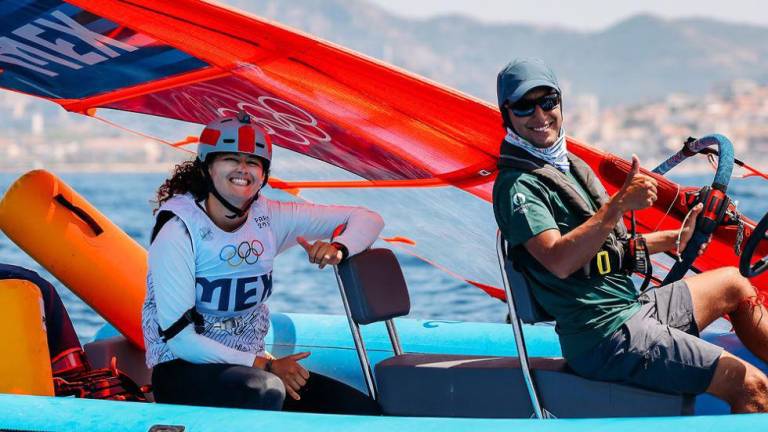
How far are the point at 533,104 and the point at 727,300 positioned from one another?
976mm

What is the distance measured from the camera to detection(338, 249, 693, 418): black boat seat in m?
3.61

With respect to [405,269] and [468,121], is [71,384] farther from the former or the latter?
[405,269]

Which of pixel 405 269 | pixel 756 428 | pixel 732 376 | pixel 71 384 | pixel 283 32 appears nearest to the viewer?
pixel 756 428

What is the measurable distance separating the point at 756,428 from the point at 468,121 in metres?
1.41

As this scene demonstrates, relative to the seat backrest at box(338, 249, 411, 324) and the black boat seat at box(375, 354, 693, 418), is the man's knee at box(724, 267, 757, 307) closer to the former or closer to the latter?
the black boat seat at box(375, 354, 693, 418)

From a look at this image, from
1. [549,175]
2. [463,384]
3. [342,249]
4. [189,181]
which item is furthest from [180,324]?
[549,175]

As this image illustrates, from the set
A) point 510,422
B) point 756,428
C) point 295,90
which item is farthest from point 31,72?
point 756,428

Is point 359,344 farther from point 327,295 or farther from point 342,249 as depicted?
point 327,295

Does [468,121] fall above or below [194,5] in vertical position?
→ below

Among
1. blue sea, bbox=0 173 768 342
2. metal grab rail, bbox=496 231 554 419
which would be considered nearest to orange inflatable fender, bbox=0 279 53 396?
metal grab rail, bbox=496 231 554 419

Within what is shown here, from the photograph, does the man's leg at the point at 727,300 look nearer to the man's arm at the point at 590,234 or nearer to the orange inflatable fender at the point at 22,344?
the man's arm at the point at 590,234

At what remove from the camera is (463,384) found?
3.94 metres

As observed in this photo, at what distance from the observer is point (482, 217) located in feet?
15.5

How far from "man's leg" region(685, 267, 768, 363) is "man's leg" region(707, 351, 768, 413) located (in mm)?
325
